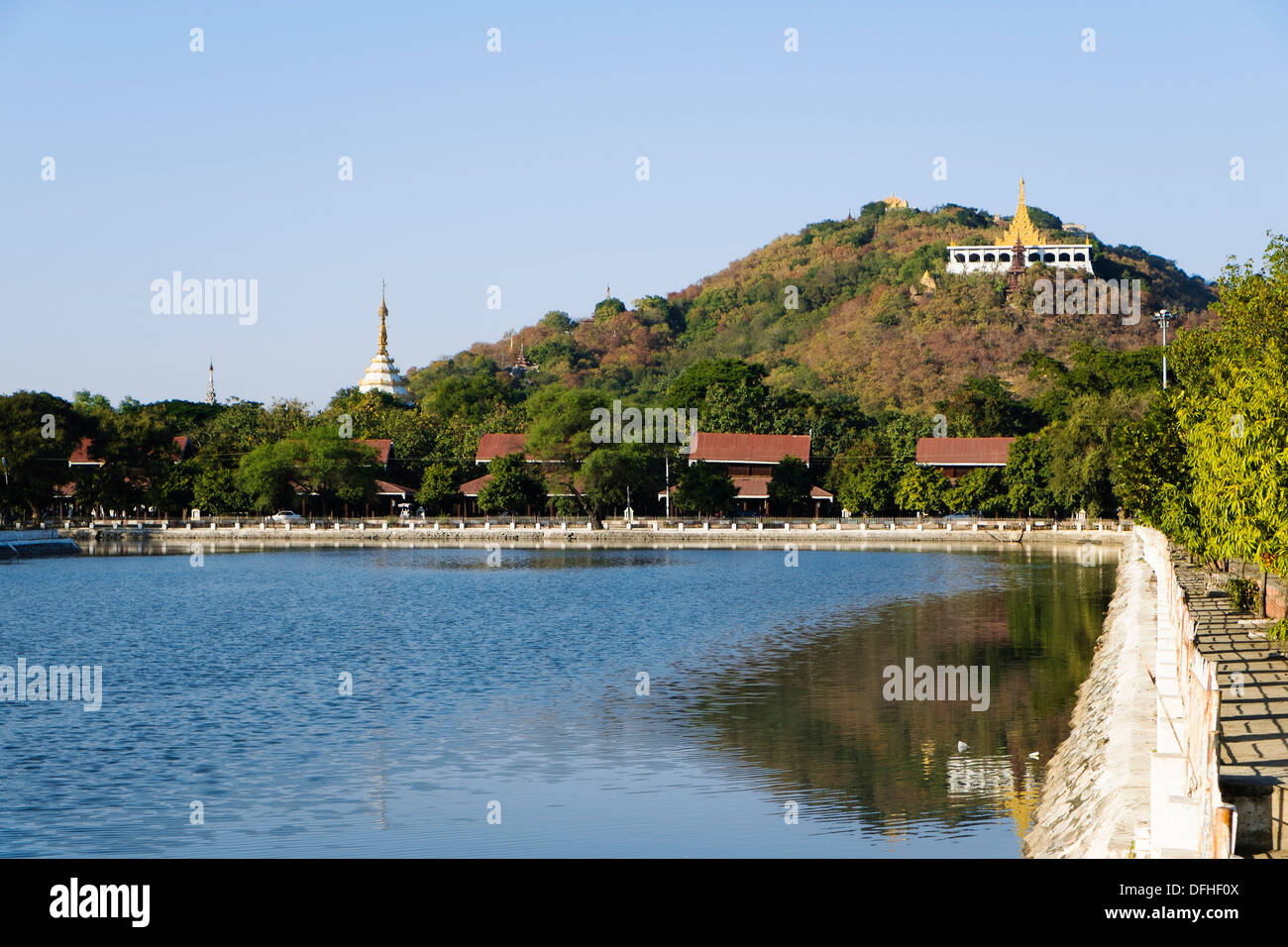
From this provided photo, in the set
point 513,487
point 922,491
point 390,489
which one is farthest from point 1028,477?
point 390,489

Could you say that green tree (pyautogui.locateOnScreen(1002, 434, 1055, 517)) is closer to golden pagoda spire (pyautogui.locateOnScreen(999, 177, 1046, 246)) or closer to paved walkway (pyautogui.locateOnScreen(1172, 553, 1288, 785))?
paved walkway (pyautogui.locateOnScreen(1172, 553, 1288, 785))

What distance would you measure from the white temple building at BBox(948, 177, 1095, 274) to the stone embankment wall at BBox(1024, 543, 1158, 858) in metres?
150

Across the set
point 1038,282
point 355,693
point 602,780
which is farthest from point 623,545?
point 1038,282

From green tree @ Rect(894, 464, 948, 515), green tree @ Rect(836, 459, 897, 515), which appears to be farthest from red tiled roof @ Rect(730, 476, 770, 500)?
green tree @ Rect(894, 464, 948, 515)

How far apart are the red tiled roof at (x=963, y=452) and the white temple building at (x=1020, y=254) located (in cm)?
8605

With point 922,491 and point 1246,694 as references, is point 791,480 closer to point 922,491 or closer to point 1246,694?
point 922,491

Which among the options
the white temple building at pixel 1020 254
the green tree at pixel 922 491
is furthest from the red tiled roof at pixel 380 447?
the white temple building at pixel 1020 254

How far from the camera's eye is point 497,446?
93938mm

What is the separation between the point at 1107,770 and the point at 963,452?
2856 inches

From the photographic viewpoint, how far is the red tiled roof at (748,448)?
87.1 m

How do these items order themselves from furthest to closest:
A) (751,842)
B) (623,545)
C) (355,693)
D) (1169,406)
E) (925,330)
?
1. (925,330)
2. (623,545)
3. (1169,406)
4. (355,693)
5. (751,842)

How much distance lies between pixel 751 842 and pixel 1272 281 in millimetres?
29003

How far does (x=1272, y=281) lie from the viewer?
3638cm

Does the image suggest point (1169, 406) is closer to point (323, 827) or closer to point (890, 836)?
point (890, 836)
